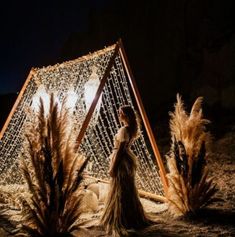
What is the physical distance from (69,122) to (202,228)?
7.18ft

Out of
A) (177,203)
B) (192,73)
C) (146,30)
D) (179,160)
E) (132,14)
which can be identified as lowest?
(177,203)

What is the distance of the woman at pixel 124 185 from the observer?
15.4 feet

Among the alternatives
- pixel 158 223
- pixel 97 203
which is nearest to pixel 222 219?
pixel 158 223

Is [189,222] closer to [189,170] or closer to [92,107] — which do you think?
[189,170]

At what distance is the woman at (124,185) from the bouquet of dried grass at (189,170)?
2.26 feet

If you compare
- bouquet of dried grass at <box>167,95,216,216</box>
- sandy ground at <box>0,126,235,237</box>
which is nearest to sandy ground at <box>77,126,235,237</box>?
sandy ground at <box>0,126,235,237</box>

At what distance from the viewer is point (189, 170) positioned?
5.14 m

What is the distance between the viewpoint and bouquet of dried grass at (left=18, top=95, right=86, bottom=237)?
A: 425 centimetres

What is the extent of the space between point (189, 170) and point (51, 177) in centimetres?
205

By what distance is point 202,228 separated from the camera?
4.55 meters

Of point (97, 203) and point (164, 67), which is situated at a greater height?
point (164, 67)

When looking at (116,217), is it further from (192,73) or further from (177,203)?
(192,73)

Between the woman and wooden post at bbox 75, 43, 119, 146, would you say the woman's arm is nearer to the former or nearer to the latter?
the woman

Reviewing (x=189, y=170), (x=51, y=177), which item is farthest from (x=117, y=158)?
(x=189, y=170)
